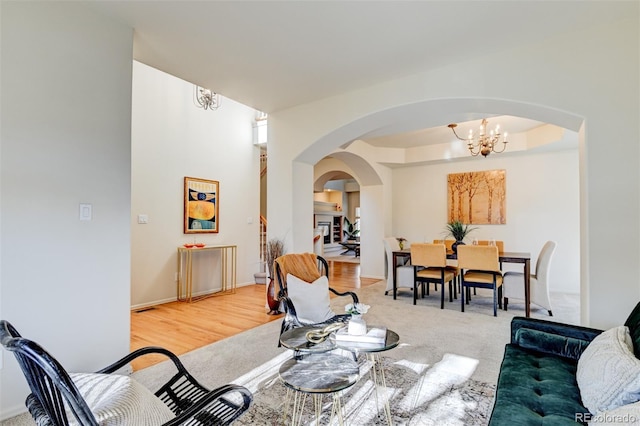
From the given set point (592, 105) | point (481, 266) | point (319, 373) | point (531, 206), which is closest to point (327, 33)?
point (592, 105)

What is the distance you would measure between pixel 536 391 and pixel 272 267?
3.32m

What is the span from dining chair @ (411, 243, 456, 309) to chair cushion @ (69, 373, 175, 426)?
399 centimetres

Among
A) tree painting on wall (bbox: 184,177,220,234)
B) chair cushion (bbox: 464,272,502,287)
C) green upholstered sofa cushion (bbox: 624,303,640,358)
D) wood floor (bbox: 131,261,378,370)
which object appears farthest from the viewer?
tree painting on wall (bbox: 184,177,220,234)

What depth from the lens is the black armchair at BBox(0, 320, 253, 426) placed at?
3.35 ft

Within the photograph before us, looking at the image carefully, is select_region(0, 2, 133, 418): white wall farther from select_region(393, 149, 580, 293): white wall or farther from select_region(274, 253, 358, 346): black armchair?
select_region(393, 149, 580, 293): white wall

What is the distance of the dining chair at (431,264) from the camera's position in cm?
474

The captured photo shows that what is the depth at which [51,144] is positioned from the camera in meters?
2.20

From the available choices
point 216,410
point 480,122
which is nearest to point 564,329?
point 216,410

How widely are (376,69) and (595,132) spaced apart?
1984mm

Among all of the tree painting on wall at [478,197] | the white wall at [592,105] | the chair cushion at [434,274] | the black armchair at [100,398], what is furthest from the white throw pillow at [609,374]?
the tree painting on wall at [478,197]

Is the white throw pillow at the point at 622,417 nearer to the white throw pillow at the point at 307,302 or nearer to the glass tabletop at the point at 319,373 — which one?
the glass tabletop at the point at 319,373

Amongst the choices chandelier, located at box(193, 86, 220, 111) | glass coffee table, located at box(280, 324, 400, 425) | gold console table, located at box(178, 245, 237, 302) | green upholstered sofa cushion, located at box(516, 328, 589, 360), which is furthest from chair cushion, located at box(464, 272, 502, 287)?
chandelier, located at box(193, 86, 220, 111)

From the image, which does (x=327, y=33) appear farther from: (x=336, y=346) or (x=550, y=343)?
(x=550, y=343)

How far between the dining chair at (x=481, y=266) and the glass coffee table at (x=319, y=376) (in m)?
3.17
